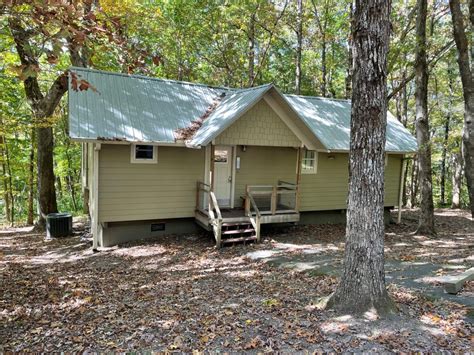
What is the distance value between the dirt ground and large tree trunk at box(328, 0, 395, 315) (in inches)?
15.5

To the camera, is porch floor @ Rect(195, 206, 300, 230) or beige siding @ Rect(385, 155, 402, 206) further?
beige siding @ Rect(385, 155, 402, 206)

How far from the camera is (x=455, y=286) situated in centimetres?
495

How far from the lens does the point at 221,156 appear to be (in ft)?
36.0

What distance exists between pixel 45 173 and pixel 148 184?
518 cm

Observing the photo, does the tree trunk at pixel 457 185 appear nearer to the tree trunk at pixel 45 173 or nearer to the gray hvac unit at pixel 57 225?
the gray hvac unit at pixel 57 225

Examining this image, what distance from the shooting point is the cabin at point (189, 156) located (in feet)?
30.5

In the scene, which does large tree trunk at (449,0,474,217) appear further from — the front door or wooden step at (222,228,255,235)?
the front door

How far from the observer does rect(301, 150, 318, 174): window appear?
12.3 m

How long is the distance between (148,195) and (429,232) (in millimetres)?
9435

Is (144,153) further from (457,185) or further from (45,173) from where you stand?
(457,185)

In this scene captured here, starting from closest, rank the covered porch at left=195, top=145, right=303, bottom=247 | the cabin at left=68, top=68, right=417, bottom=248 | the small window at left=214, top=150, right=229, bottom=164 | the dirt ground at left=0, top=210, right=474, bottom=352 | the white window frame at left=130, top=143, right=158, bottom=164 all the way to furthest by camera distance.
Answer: the dirt ground at left=0, top=210, right=474, bottom=352 → the cabin at left=68, top=68, right=417, bottom=248 → the white window frame at left=130, top=143, right=158, bottom=164 → the covered porch at left=195, top=145, right=303, bottom=247 → the small window at left=214, top=150, right=229, bottom=164

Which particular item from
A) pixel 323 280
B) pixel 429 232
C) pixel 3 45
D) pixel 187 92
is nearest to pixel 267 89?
pixel 187 92

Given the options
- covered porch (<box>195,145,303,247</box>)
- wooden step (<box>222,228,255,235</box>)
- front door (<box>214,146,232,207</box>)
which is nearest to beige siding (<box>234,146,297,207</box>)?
covered porch (<box>195,145,303,247</box>)

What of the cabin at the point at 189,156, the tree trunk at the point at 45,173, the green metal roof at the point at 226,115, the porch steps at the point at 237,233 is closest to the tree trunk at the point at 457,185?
the cabin at the point at 189,156
